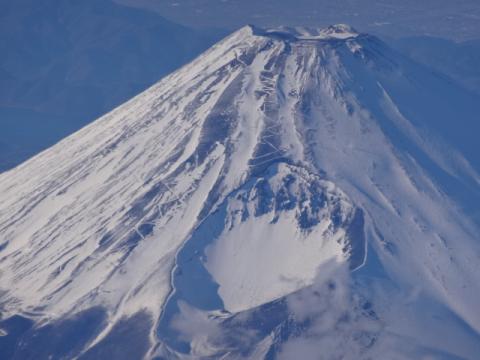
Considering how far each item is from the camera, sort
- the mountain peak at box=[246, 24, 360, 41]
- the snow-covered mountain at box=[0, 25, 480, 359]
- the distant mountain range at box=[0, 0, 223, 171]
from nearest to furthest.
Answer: the snow-covered mountain at box=[0, 25, 480, 359], the mountain peak at box=[246, 24, 360, 41], the distant mountain range at box=[0, 0, 223, 171]

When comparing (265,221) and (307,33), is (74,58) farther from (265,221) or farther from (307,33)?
(265,221)

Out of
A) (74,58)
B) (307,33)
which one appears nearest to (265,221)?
(307,33)

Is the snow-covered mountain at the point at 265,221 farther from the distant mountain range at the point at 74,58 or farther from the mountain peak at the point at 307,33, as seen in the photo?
the distant mountain range at the point at 74,58

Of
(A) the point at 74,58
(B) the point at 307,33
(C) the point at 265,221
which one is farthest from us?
(A) the point at 74,58

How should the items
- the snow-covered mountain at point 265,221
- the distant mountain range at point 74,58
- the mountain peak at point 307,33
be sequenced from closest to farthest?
1. the snow-covered mountain at point 265,221
2. the mountain peak at point 307,33
3. the distant mountain range at point 74,58

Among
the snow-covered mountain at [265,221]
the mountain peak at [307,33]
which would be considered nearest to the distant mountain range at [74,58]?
the mountain peak at [307,33]

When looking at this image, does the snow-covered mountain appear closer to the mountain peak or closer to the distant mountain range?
the mountain peak

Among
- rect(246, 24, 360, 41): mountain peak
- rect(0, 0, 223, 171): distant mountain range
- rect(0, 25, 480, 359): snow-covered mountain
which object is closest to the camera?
rect(0, 25, 480, 359): snow-covered mountain

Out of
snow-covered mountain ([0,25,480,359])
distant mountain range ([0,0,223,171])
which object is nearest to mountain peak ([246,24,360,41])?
snow-covered mountain ([0,25,480,359])
